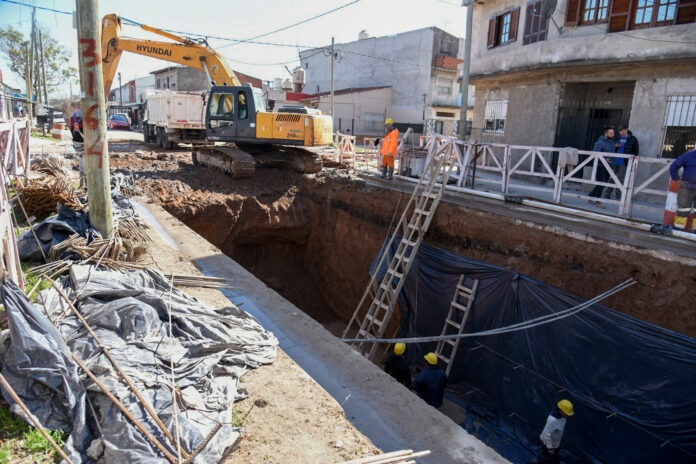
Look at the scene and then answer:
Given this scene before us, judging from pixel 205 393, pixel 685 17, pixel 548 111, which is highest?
pixel 685 17

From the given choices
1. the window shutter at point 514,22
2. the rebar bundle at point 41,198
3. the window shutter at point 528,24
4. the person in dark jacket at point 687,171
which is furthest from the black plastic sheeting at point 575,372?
the window shutter at point 514,22

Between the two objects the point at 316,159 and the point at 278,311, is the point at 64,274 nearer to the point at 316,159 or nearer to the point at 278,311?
the point at 278,311

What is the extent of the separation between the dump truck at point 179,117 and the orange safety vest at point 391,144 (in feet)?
36.0

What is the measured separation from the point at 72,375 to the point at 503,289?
265 inches

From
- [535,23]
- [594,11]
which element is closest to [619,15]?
[594,11]

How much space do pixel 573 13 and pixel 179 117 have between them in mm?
16552

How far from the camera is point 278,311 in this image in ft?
21.3

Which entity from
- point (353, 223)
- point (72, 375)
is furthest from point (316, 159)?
point (72, 375)

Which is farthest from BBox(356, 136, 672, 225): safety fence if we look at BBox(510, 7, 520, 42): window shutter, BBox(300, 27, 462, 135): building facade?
BBox(300, 27, 462, 135): building facade

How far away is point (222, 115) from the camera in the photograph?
15.1 meters

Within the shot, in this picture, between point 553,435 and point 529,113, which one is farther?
point 529,113

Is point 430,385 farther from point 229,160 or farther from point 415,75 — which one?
point 415,75

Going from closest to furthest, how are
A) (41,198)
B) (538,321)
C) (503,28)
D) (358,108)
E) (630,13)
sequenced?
(538,321), (41,198), (630,13), (503,28), (358,108)

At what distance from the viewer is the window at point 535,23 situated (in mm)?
14156
